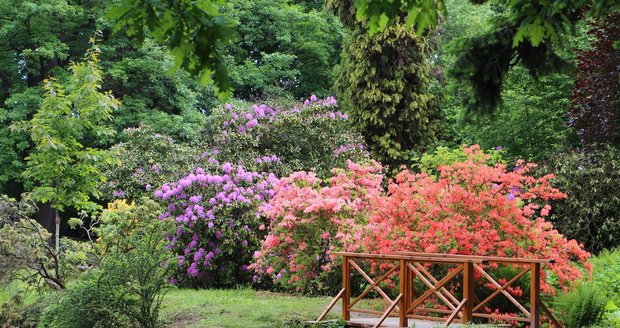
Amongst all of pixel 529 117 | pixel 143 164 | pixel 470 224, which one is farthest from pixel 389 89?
pixel 470 224

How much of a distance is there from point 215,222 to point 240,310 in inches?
168

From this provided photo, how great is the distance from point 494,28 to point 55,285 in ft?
24.5

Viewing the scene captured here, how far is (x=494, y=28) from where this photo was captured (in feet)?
30.6

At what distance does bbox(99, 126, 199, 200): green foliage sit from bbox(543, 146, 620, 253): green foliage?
25.0ft

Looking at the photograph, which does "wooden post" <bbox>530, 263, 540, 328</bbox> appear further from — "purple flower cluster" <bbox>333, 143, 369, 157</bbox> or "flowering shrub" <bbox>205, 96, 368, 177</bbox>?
"purple flower cluster" <bbox>333, 143, 369, 157</bbox>

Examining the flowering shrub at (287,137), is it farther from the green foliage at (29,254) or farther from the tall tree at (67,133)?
the green foliage at (29,254)

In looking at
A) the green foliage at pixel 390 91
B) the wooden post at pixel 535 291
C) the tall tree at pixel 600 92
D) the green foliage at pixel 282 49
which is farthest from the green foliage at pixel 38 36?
the wooden post at pixel 535 291

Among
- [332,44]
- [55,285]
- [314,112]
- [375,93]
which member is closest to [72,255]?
[55,285]

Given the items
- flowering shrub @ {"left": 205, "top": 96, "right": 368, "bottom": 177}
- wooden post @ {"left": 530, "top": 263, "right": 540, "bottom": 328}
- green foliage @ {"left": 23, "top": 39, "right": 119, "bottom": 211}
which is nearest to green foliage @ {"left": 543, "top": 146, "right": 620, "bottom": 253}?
flowering shrub @ {"left": 205, "top": 96, "right": 368, "bottom": 177}

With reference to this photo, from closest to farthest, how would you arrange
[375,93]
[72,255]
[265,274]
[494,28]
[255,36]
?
[494,28] < [72,255] < [265,274] < [375,93] < [255,36]

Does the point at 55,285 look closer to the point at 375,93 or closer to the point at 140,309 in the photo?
the point at 140,309

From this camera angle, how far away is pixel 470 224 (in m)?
11.0

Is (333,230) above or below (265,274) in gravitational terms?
above

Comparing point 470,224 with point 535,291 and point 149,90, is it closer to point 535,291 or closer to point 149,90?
point 535,291
